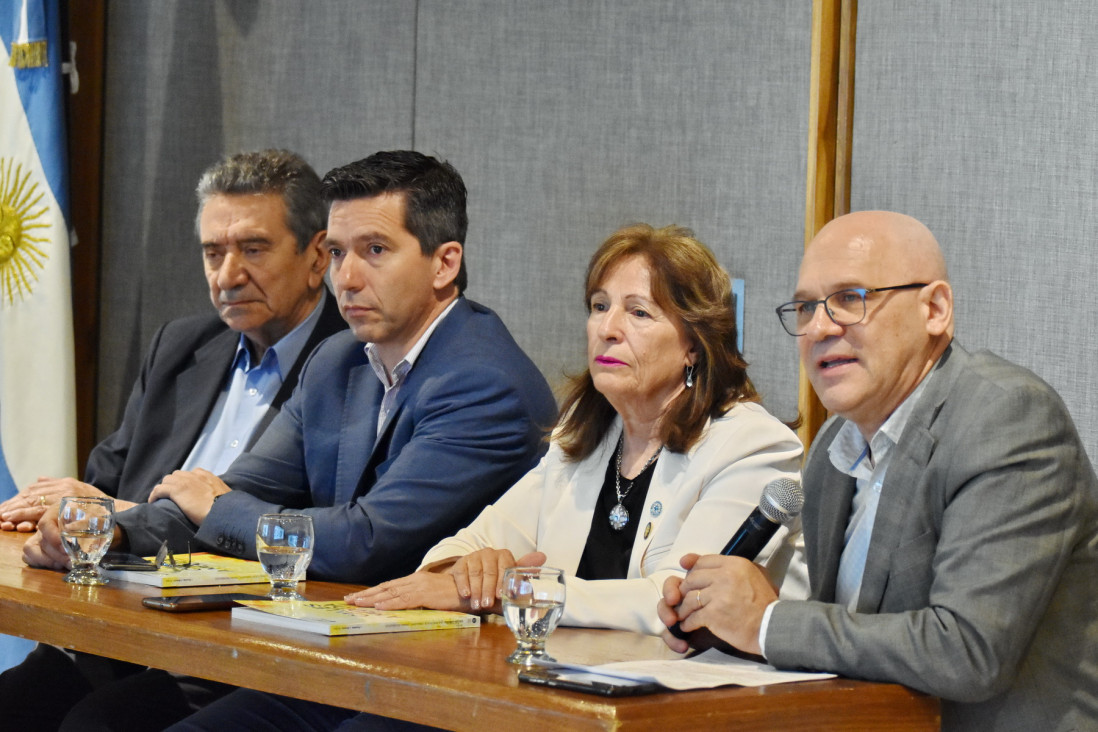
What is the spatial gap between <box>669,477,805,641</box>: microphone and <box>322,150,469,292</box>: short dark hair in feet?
4.52

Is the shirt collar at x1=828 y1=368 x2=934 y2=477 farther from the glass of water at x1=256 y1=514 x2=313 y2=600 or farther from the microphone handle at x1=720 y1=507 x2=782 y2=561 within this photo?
the glass of water at x1=256 y1=514 x2=313 y2=600

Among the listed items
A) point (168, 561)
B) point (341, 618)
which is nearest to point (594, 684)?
point (341, 618)

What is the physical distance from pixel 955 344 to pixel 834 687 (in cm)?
60

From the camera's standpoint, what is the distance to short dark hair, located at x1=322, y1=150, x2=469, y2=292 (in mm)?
2971

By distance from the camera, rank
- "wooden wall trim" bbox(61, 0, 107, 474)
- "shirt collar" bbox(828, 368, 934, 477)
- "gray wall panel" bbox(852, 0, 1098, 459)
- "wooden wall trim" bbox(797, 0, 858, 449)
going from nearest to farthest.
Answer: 1. "shirt collar" bbox(828, 368, 934, 477)
2. "gray wall panel" bbox(852, 0, 1098, 459)
3. "wooden wall trim" bbox(797, 0, 858, 449)
4. "wooden wall trim" bbox(61, 0, 107, 474)

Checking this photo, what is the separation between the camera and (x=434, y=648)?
1749 mm

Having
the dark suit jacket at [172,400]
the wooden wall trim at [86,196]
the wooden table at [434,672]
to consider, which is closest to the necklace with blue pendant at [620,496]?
the wooden table at [434,672]

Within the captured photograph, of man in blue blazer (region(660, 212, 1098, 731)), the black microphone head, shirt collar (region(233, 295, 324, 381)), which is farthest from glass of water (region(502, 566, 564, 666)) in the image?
shirt collar (region(233, 295, 324, 381))

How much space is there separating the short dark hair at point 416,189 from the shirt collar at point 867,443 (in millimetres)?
1291

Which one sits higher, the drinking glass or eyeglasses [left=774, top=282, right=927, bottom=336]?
eyeglasses [left=774, top=282, right=927, bottom=336]

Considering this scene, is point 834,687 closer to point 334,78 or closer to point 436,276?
point 436,276

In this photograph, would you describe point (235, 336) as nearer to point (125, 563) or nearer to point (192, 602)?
point (125, 563)

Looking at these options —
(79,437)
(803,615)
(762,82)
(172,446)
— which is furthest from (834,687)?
(79,437)

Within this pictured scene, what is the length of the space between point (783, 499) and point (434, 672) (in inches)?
21.9
